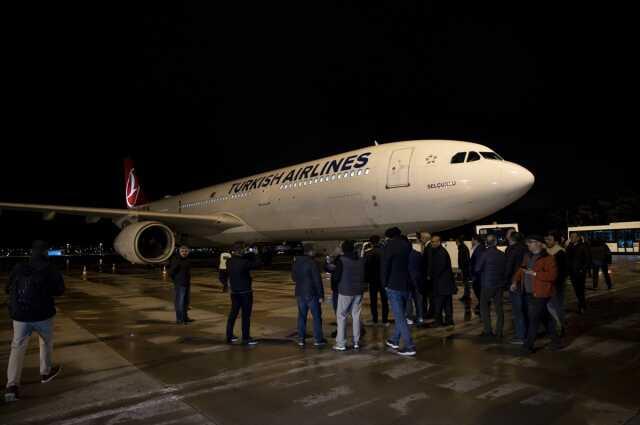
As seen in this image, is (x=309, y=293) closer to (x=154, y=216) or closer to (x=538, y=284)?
(x=538, y=284)

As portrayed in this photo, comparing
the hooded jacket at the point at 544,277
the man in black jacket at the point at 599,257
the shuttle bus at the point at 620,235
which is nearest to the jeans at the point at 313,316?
the hooded jacket at the point at 544,277

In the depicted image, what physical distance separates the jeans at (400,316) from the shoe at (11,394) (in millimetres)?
4185

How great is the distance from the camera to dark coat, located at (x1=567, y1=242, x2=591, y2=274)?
368 inches

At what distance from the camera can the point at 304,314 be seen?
21.5 feet

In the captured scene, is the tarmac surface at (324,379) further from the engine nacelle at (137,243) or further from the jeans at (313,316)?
the engine nacelle at (137,243)

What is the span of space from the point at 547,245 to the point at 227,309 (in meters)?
6.43

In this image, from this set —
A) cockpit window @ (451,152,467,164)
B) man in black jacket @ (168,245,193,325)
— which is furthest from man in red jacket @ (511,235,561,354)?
cockpit window @ (451,152,467,164)

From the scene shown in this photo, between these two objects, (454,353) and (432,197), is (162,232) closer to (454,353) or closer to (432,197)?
(432,197)

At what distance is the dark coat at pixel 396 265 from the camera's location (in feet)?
20.3

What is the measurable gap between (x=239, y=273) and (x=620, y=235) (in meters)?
33.2

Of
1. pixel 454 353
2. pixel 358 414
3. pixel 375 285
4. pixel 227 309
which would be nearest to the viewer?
pixel 358 414

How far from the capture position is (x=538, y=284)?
590 cm

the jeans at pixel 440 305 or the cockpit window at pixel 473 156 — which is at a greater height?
the cockpit window at pixel 473 156

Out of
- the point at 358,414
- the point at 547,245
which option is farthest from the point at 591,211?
the point at 358,414
